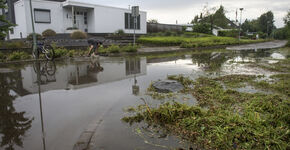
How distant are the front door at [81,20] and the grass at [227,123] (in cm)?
2689

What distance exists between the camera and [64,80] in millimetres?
7809

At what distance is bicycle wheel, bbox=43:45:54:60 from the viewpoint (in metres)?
12.9

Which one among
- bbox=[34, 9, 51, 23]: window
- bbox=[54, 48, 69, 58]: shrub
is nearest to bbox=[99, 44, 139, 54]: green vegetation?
bbox=[54, 48, 69, 58]: shrub

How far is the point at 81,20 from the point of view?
94.9 ft

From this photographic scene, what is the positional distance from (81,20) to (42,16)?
5465 mm

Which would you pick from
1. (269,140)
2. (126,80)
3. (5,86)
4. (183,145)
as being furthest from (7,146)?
(126,80)

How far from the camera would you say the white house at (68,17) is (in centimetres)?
2414

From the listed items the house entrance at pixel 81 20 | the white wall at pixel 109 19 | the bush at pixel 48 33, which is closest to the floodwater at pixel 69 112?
the bush at pixel 48 33

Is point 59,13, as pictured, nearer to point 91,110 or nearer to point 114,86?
point 114,86

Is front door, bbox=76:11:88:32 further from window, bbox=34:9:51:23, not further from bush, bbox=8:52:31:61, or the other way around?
bush, bbox=8:52:31:61

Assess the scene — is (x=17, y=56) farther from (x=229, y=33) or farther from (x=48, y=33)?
(x=229, y=33)

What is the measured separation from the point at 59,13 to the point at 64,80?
21.3 m

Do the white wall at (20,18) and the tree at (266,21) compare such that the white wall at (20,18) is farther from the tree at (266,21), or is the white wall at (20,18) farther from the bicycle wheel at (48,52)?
the tree at (266,21)

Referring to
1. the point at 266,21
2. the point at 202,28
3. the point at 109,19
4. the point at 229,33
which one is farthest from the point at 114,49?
the point at 266,21
